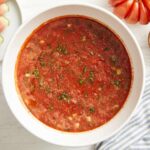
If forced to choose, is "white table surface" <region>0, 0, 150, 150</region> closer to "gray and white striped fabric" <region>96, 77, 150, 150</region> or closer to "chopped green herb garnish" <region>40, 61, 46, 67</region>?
"gray and white striped fabric" <region>96, 77, 150, 150</region>

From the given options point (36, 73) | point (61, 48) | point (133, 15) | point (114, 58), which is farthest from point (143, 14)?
point (36, 73)

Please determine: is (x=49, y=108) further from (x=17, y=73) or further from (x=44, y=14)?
(x=44, y=14)

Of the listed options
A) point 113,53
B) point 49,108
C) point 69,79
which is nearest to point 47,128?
point 49,108

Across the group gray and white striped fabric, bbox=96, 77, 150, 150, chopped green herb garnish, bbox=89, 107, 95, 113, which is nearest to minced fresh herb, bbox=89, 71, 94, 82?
chopped green herb garnish, bbox=89, 107, 95, 113

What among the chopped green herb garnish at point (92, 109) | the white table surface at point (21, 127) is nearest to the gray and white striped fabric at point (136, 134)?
the white table surface at point (21, 127)

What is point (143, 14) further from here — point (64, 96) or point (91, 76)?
point (64, 96)

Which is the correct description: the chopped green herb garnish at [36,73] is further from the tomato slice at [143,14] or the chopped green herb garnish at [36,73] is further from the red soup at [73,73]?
the tomato slice at [143,14]
